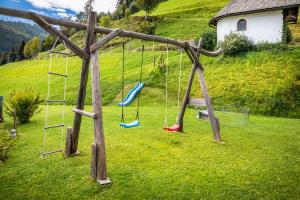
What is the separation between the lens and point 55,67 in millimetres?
42562

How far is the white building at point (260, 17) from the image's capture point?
26.4 metres

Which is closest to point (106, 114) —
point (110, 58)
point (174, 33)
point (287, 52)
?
point (287, 52)

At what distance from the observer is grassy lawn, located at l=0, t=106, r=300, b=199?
20.0 feet

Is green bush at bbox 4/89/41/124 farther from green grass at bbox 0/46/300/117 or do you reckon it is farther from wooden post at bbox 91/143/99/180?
green grass at bbox 0/46/300/117

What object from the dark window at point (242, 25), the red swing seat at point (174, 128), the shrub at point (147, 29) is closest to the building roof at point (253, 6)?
the dark window at point (242, 25)

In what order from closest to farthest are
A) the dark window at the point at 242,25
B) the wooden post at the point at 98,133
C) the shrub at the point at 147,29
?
the wooden post at the point at 98,133
the dark window at the point at 242,25
the shrub at the point at 147,29

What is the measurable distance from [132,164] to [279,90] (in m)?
16.2

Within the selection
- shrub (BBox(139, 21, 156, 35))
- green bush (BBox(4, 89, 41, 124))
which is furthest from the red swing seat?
shrub (BBox(139, 21, 156, 35))

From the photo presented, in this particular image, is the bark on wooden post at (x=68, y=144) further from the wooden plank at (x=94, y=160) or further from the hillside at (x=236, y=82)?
the hillside at (x=236, y=82)

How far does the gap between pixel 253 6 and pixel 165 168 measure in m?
25.4

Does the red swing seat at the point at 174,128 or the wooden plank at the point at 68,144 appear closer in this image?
the wooden plank at the point at 68,144

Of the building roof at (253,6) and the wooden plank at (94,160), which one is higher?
the building roof at (253,6)

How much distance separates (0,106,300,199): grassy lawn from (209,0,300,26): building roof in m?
18.1

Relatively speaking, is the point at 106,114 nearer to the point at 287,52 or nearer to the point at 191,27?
the point at 287,52
